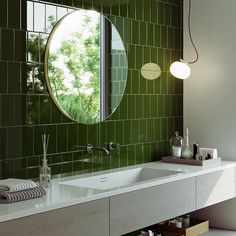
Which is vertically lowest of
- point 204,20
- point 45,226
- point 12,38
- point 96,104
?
point 45,226

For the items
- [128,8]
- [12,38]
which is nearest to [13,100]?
[12,38]

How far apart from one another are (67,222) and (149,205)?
75 cm

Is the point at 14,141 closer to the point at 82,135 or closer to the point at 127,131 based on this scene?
the point at 82,135

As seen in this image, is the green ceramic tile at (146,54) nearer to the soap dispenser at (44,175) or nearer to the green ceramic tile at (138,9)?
the green ceramic tile at (138,9)

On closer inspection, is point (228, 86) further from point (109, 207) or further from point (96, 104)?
→ point (109, 207)

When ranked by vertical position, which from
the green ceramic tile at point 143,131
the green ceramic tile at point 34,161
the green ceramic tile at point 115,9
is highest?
the green ceramic tile at point 115,9

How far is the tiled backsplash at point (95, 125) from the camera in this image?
3102mm

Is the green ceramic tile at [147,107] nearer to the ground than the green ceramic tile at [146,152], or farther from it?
farther from it

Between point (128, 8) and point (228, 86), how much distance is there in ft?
3.48

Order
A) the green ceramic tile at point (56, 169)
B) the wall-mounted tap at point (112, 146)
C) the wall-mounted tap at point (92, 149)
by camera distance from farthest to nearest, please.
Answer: the wall-mounted tap at point (112, 146)
the wall-mounted tap at point (92, 149)
the green ceramic tile at point (56, 169)

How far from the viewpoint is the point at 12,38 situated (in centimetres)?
310

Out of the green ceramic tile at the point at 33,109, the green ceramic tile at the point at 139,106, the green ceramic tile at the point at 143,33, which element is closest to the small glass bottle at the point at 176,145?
the green ceramic tile at the point at 139,106

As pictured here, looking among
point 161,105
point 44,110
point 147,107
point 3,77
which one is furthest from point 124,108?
point 3,77

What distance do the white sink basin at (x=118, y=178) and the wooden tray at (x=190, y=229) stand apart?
20.7 inches
